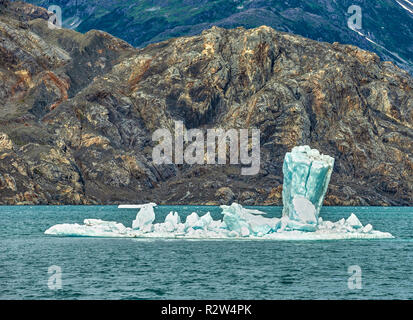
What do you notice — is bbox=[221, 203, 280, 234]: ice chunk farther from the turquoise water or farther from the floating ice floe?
the turquoise water

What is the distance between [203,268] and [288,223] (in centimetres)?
3628

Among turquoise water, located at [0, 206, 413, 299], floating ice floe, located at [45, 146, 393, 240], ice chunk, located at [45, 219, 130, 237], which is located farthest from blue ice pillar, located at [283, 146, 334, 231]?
ice chunk, located at [45, 219, 130, 237]

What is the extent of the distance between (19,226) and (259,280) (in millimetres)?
114039

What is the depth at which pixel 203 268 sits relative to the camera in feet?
316

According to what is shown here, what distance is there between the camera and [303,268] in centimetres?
9769

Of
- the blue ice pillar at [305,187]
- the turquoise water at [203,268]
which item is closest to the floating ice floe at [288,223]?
the blue ice pillar at [305,187]

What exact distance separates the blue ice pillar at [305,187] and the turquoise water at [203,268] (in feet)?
16.0

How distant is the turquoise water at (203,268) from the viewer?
255ft

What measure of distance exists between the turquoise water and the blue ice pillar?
4863 millimetres

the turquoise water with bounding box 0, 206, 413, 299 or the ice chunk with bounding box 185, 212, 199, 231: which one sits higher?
the ice chunk with bounding box 185, 212, 199, 231

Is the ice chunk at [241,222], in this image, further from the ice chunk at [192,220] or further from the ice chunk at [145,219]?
the ice chunk at [145,219]

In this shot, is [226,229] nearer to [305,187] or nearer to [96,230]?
[305,187]

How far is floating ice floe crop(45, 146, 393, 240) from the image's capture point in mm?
128125
